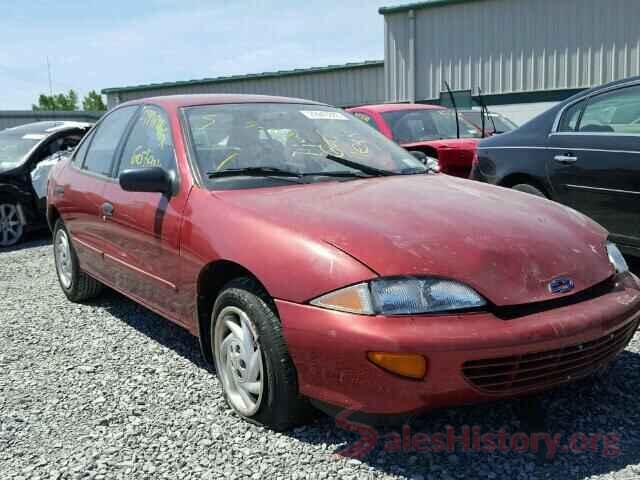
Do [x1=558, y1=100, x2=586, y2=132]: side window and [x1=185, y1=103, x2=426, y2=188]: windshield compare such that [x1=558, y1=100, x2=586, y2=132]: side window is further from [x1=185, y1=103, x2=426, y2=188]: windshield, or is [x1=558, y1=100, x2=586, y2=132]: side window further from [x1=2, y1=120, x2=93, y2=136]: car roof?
[x1=2, y1=120, x2=93, y2=136]: car roof

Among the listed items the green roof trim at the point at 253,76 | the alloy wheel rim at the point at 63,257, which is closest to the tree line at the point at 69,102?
the green roof trim at the point at 253,76

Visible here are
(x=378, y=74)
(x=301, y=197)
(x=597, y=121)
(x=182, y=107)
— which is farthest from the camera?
A: (x=378, y=74)

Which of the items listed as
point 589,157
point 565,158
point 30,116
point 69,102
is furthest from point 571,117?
point 69,102

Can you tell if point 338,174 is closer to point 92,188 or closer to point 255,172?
point 255,172

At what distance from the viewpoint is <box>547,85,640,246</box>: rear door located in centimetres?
439

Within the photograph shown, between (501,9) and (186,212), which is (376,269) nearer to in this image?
(186,212)

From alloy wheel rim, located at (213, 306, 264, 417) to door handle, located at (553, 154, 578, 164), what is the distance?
3.09 metres

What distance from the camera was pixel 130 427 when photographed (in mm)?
2881

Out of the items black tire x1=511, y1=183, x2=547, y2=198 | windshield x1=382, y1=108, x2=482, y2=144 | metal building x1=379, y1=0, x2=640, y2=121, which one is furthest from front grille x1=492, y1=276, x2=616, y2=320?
metal building x1=379, y1=0, x2=640, y2=121

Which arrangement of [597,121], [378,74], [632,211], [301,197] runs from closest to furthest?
[301,197] → [632,211] → [597,121] → [378,74]

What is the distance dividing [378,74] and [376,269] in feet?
63.8

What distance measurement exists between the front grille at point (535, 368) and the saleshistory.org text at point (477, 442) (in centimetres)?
30

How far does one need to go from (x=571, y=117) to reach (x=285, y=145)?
2604mm

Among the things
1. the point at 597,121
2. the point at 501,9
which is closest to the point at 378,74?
the point at 501,9
